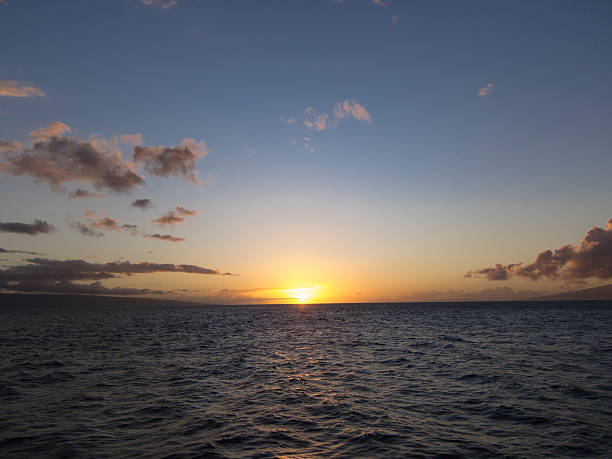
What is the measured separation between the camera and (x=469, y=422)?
51.8 feet

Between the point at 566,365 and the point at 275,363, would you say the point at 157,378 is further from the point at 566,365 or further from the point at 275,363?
the point at 566,365

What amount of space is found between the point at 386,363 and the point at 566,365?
1431 centimetres

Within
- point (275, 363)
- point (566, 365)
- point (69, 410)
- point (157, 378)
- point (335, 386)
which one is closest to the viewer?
point (69, 410)

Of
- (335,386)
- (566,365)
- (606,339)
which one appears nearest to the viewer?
(335,386)

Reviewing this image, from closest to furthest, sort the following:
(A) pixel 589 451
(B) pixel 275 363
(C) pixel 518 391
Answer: (A) pixel 589 451
(C) pixel 518 391
(B) pixel 275 363

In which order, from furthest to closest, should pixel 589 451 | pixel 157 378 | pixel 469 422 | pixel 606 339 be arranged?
pixel 606 339
pixel 157 378
pixel 469 422
pixel 589 451

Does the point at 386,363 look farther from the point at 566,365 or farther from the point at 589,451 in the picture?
the point at 589,451

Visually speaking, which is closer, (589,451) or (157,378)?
(589,451)

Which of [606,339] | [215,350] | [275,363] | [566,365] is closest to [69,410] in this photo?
[275,363]

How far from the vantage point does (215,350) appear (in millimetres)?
39312

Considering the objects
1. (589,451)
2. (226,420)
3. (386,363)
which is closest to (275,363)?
(386,363)

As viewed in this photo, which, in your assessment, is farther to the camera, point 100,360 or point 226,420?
point 100,360

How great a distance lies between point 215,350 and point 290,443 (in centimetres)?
2803

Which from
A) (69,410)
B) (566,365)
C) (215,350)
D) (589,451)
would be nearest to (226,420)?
(69,410)
